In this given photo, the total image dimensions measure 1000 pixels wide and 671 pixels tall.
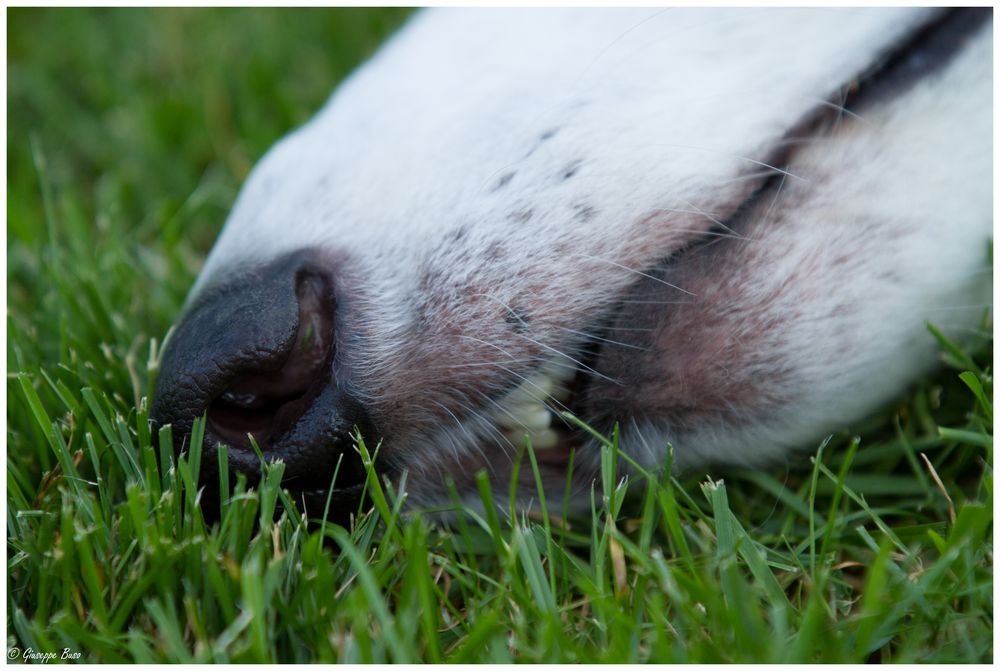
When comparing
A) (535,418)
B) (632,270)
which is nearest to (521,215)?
(632,270)

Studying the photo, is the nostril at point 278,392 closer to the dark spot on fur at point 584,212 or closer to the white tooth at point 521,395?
the white tooth at point 521,395

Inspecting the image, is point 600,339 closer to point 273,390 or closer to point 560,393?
point 560,393

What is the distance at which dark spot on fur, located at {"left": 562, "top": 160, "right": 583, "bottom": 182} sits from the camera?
1394 millimetres

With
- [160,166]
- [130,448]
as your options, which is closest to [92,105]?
[160,166]

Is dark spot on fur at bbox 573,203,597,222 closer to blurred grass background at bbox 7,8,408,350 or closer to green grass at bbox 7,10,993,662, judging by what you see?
green grass at bbox 7,10,993,662

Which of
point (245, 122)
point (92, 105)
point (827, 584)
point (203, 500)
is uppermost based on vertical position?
point (92, 105)

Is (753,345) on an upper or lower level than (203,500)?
lower

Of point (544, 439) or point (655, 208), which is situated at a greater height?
point (655, 208)

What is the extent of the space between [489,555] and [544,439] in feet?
0.62

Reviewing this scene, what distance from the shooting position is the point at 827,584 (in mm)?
1329

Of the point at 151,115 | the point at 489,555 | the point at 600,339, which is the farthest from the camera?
the point at 151,115

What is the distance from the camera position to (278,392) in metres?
1.35

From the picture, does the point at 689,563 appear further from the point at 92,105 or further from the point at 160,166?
the point at 92,105

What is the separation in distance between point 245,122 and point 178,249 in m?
0.70
